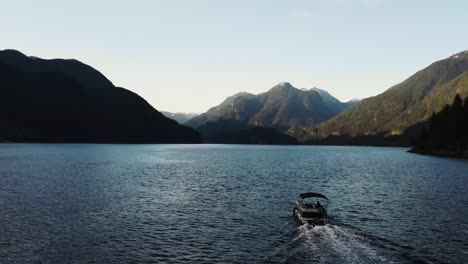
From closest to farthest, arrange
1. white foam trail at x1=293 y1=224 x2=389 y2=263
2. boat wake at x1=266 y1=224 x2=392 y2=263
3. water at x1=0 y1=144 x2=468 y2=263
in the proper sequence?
boat wake at x1=266 y1=224 x2=392 y2=263 < white foam trail at x1=293 y1=224 x2=389 y2=263 < water at x1=0 y1=144 x2=468 y2=263

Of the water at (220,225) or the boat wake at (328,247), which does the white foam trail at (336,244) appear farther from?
the water at (220,225)

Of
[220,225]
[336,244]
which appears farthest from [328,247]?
[220,225]

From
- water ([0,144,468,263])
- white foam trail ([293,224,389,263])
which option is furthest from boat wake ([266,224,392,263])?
water ([0,144,468,263])

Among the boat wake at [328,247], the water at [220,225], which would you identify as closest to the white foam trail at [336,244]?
the boat wake at [328,247]

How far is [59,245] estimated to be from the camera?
4522 cm

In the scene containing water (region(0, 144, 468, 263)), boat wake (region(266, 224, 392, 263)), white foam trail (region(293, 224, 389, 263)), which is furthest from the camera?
water (region(0, 144, 468, 263))

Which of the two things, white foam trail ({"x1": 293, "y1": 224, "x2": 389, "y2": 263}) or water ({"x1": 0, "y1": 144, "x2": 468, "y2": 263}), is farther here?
water ({"x1": 0, "y1": 144, "x2": 468, "y2": 263})

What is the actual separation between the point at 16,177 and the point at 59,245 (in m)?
78.5

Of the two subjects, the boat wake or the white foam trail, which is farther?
the white foam trail

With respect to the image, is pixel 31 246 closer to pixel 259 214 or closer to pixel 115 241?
pixel 115 241

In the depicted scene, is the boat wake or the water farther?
the water

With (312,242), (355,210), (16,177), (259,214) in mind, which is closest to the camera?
(312,242)

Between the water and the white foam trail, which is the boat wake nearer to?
the white foam trail

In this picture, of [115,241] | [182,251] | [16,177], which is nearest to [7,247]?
[115,241]
